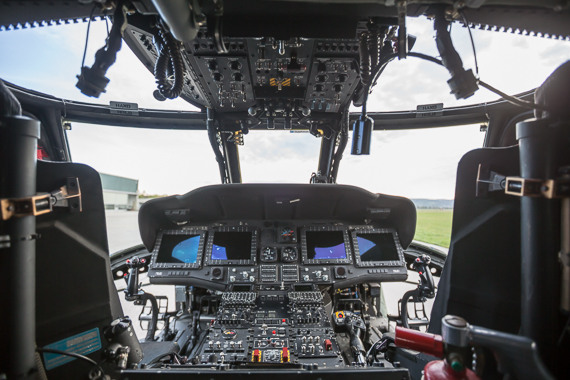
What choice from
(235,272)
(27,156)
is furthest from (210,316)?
(27,156)

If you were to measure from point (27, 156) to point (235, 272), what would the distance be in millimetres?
1755

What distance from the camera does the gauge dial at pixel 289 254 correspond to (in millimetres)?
2400

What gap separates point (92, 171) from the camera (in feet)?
3.85

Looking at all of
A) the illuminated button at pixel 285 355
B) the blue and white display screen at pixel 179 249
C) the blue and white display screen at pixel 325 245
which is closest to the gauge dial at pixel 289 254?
the blue and white display screen at pixel 325 245

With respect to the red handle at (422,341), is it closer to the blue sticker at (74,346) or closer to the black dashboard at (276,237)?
the blue sticker at (74,346)

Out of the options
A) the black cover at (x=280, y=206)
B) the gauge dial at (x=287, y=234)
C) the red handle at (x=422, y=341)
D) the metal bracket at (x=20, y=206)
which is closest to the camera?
the red handle at (x=422, y=341)

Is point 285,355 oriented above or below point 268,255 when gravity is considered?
below

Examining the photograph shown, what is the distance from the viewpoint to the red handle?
0.69 m

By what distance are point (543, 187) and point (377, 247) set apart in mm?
1814

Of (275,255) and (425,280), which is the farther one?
(275,255)

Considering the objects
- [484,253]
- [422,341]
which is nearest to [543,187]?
[484,253]

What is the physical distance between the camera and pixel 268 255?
243 cm

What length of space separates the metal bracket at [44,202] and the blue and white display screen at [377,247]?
2.14 meters

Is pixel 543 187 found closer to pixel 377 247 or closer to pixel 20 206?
pixel 20 206
